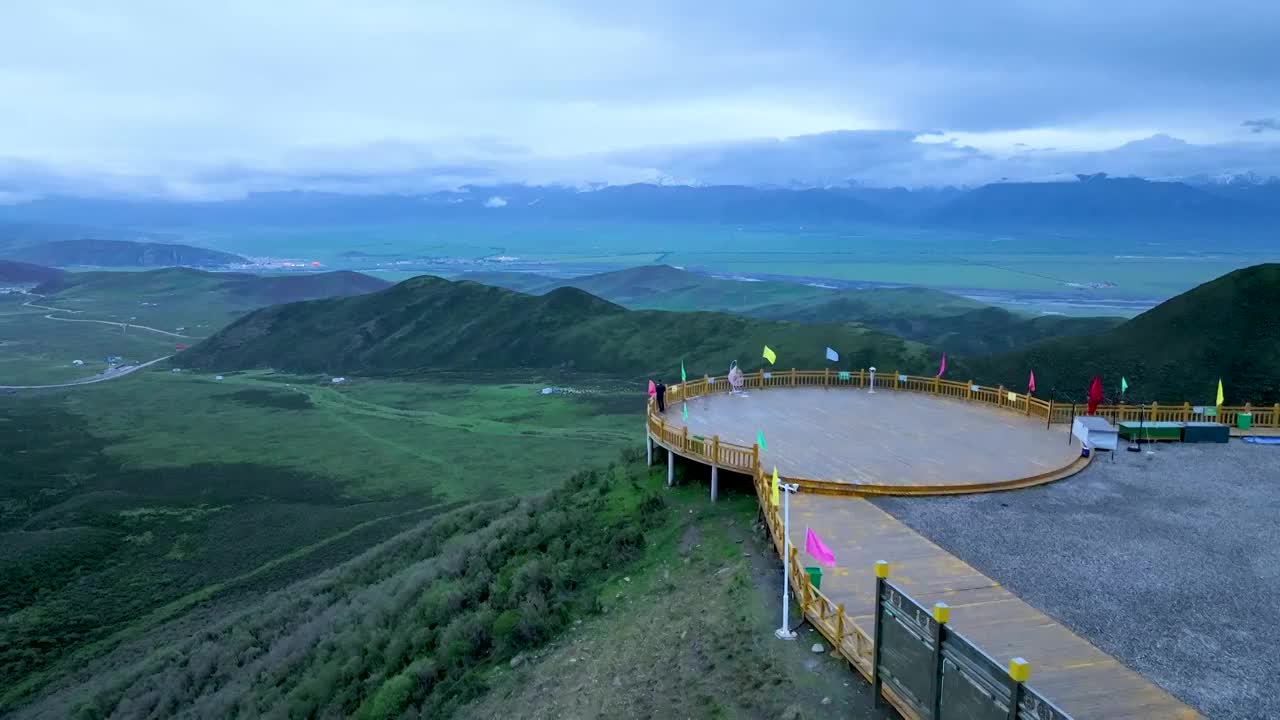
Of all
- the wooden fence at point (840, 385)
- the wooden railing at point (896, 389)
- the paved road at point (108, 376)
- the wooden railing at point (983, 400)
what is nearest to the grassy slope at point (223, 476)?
the paved road at point (108, 376)

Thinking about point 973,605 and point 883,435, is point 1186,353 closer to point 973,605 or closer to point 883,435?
point 883,435

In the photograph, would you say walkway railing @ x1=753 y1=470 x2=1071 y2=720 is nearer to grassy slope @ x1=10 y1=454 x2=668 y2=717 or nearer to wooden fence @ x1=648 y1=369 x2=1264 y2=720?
wooden fence @ x1=648 y1=369 x2=1264 y2=720

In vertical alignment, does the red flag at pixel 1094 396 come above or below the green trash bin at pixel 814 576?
above

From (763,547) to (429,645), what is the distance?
7.97m

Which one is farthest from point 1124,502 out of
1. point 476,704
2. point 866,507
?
point 476,704

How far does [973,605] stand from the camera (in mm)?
14586

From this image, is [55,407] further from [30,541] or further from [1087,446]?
[1087,446]

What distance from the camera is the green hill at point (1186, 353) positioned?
52.6 meters

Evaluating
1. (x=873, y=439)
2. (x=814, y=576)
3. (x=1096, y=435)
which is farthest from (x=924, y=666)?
(x=1096, y=435)

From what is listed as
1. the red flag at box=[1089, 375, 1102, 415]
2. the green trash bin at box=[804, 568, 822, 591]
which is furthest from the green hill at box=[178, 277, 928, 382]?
the green trash bin at box=[804, 568, 822, 591]

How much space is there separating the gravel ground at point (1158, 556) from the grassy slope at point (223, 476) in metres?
28.9

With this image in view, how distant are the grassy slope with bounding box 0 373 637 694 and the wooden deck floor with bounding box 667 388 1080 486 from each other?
68.0ft

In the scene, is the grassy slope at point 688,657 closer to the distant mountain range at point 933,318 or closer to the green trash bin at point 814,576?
the green trash bin at point 814,576

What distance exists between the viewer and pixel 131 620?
32.8 m
